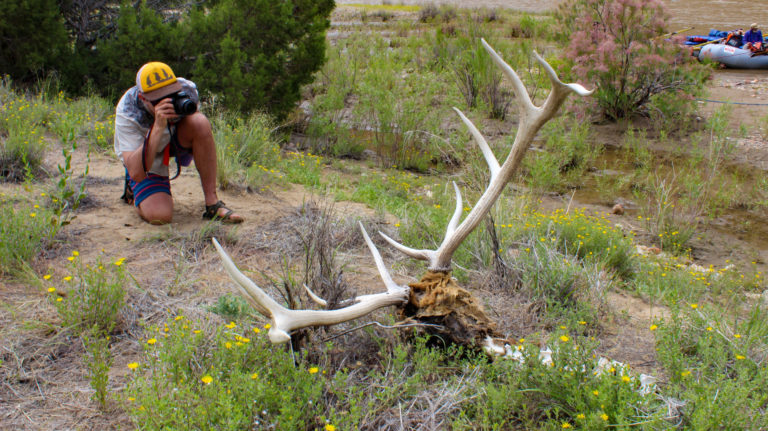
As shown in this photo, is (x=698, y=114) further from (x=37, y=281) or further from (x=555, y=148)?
(x=37, y=281)

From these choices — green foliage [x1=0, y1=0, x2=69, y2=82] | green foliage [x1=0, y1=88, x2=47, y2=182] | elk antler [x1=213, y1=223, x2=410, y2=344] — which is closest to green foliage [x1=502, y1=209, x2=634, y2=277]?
elk antler [x1=213, y1=223, x2=410, y2=344]

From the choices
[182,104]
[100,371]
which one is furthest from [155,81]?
[100,371]

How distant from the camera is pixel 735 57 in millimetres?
11789

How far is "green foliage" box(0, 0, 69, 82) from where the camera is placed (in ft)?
20.9

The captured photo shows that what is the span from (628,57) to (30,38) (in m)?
7.76

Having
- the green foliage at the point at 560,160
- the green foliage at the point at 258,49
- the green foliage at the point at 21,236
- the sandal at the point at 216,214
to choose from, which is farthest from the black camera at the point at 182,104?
the green foliage at the point at 560,160

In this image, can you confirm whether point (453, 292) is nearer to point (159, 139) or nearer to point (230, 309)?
point (230, 309)

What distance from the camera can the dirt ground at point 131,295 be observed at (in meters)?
1.92

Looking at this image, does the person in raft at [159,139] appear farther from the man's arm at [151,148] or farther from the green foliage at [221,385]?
the green foliage at [221,385]

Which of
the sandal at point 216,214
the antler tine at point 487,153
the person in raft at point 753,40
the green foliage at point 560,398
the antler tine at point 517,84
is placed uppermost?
the antler tine at point 517,84

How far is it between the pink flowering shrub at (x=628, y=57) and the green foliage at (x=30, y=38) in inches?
274

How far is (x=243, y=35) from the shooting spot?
6.77 meters

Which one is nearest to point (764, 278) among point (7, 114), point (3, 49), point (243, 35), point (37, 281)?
point (37, 281)

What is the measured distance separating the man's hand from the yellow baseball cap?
9 cm
